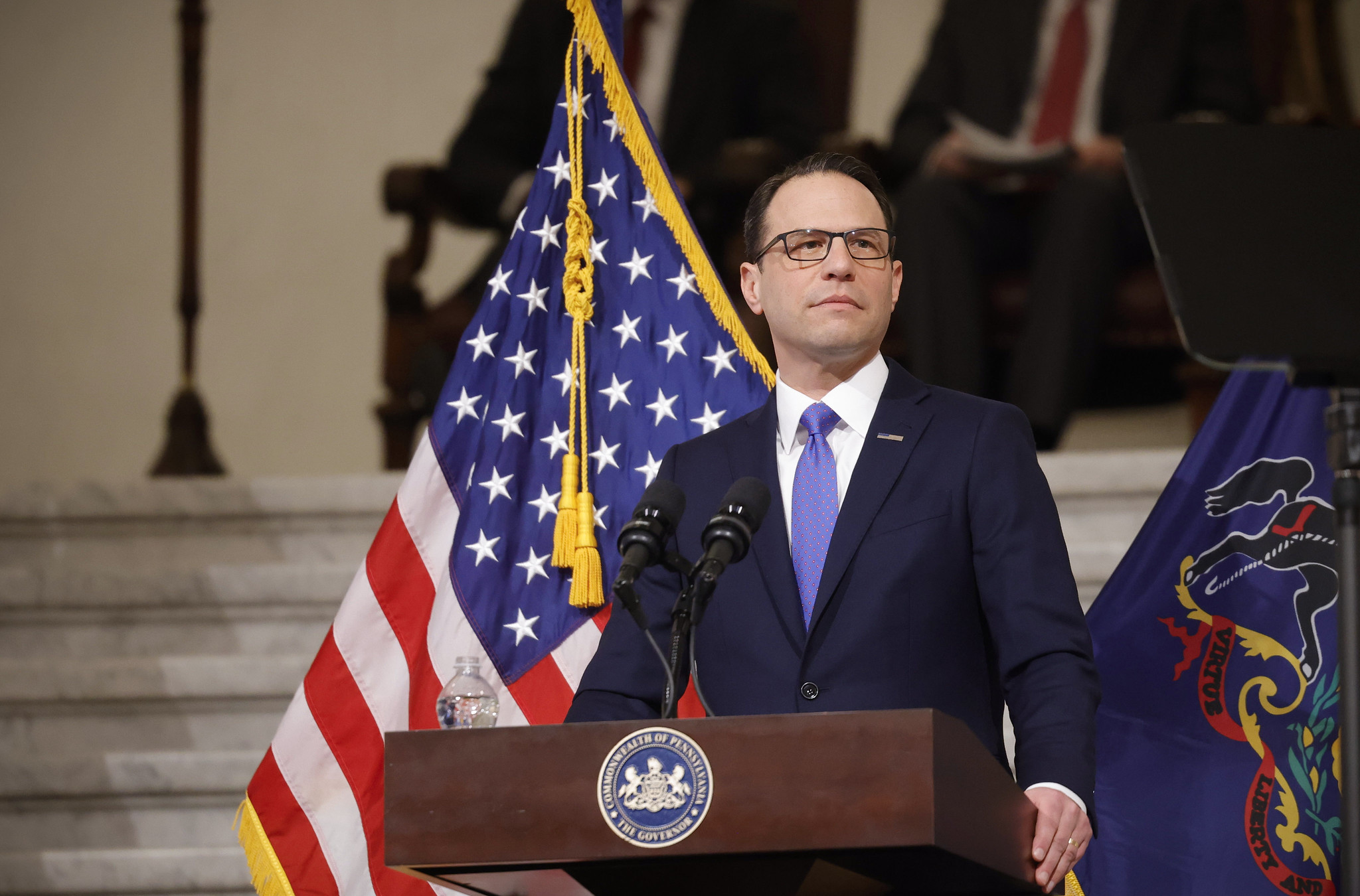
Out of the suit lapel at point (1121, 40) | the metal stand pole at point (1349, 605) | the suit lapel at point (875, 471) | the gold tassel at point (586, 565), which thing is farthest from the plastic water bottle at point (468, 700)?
the suit lapel at point (1121, 40)

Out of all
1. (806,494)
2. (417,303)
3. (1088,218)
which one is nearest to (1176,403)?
(1088,218)

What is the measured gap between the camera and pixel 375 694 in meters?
2.49

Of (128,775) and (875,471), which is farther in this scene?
(128,775)

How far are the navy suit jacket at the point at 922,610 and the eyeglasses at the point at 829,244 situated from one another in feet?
0.59

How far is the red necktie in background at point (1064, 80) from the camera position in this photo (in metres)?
4.97

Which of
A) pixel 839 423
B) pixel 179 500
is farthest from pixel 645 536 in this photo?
pixel 179 500

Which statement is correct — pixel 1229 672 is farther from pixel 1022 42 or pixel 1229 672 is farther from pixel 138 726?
pixel 1022 42

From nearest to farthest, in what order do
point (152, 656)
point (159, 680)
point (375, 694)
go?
point (375, 694)
point (159, 680)
point (152, 656)

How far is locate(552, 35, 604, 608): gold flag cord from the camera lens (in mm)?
2436

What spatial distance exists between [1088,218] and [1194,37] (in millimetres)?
866

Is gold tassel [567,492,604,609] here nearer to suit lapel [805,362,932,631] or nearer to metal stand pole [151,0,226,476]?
suit lapel [805,362,932,631]

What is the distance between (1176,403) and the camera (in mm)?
5000

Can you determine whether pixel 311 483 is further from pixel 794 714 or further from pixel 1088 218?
pixel 794 714

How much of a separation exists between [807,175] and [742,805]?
965 millimetres
